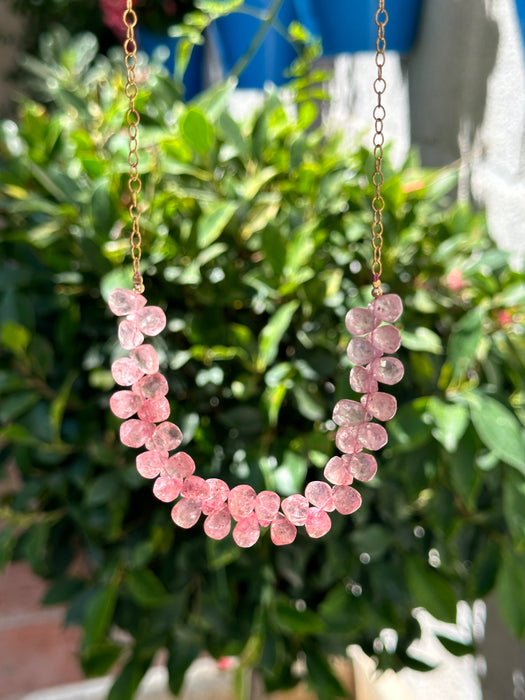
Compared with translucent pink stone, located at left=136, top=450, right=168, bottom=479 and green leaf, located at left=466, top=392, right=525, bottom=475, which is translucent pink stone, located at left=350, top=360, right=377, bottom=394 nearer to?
translucent pink stone, located at left=136, top=450, right=168, bottom=479

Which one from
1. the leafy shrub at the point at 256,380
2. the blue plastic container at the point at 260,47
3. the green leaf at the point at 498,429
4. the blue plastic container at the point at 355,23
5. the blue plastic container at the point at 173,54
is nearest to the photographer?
the green leaf at the point at 498,429

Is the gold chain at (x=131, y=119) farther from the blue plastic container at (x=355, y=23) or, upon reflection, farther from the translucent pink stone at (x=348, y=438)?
the blue plastic container at (x=355, y=23)

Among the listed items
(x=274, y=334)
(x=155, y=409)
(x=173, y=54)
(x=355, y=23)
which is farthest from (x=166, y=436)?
(x=173, y=54)

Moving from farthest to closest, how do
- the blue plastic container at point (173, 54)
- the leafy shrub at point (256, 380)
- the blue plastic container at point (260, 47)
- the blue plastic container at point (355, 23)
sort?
the blue plastic container at point (173, 54), the blue plastic container at point (260, 47), the blue plastic container at point (355, 23), the leafy shrub at point (256, 380)

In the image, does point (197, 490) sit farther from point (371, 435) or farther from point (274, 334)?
point (274, 334)

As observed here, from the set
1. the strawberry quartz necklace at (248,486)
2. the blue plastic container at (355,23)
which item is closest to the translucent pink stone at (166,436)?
the strawberry quartz necklace at (248,486)

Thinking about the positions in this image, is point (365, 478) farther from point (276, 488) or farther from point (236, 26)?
point (236, 26)
